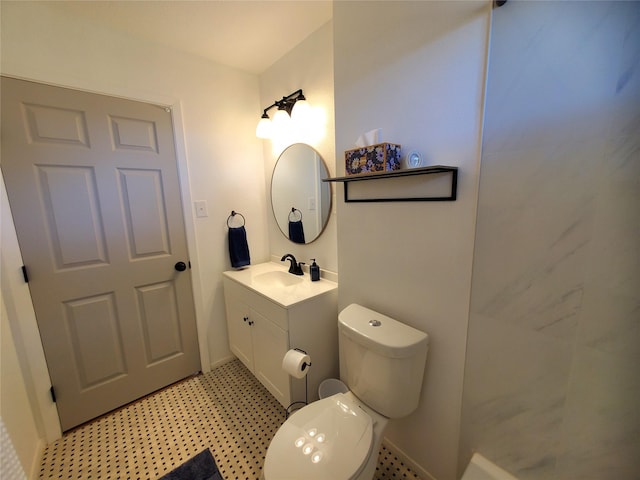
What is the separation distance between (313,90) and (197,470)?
2244mm

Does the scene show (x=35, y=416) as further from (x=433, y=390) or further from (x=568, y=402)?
(x=568, y=402)

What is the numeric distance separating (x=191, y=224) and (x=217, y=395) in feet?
4.06

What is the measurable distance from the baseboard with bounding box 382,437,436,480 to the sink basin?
3.43 ft

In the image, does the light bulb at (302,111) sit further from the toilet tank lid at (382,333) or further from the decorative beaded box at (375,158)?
the toilet tank lid at (382,333)

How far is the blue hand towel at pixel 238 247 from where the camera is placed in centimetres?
193

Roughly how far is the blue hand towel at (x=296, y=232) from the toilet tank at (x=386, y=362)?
837 millimetres

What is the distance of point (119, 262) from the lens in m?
1.53

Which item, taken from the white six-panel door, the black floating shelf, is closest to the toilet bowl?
the black floating shelf

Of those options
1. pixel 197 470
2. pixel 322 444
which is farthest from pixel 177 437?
pixel 322 444

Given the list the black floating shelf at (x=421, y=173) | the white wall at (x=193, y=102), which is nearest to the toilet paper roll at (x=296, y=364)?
the black floating shelf at (x=421, y=173)

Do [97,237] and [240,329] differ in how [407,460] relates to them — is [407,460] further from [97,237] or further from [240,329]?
[97,237]

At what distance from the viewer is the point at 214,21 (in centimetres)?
137

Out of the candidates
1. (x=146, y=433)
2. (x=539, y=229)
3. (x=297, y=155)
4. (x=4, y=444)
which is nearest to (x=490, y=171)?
(x=539, y=229)

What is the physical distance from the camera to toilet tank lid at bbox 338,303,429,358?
96 cm
